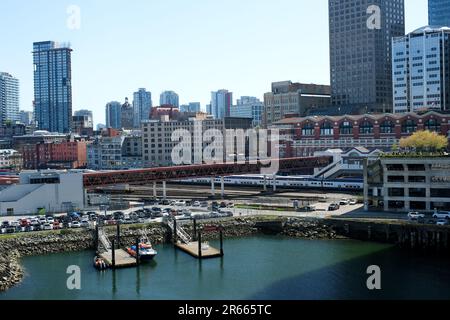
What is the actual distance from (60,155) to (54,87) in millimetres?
57066

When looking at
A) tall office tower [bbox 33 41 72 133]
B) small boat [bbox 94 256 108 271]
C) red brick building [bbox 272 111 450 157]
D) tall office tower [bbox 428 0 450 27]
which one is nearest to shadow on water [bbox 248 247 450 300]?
small boat [bbox 94 256 108 271]

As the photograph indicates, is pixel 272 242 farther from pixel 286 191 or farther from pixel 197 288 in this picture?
pixel 286 191

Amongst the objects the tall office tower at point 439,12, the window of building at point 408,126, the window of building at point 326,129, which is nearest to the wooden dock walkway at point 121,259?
the window of building at point 408,126

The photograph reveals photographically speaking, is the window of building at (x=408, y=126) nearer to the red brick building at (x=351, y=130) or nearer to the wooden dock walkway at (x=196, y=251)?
the red brick building at (x=351, y=130)

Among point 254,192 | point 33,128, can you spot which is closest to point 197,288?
point 254,192

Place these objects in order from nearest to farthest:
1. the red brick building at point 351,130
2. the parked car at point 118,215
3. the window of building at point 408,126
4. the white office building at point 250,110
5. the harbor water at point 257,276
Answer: the harbor water at point 257,276
the parked car at point 118,215
the red brick building at point 351,130
the window of building at point 408,126
the white office building at point 250,110

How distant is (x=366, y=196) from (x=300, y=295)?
19.1 meters

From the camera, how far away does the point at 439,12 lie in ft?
392

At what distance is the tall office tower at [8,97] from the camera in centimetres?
17025

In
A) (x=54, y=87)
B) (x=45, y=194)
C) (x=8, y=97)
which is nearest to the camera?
(x=45, y=194)

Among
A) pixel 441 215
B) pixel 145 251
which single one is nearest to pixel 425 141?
pixel 441 215

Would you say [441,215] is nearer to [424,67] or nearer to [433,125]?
[433,125]

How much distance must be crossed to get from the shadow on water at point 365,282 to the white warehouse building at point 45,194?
71.7ft

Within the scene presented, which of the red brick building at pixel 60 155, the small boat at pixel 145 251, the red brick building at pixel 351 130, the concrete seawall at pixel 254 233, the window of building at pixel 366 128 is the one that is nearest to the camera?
the small boat at pixel 145 251
